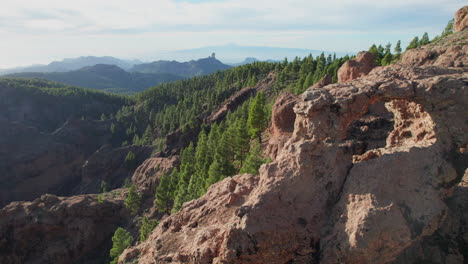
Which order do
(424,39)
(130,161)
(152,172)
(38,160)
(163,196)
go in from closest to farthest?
(163,196) → (152,172) → (424,39) → (130,161) → (38,160)

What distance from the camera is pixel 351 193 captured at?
1240 centimetres

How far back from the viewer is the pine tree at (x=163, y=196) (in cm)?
5028

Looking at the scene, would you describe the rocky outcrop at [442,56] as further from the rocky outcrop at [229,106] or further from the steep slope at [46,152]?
the steep slope at [46,152]

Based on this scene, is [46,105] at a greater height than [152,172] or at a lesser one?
greater

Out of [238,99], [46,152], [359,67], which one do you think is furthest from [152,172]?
[46,152]

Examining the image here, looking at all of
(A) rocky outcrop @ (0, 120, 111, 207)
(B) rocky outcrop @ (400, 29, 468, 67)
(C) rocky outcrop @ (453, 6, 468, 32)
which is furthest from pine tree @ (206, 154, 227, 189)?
(A) rocky outcrop @ (0, 120, 111, 207)

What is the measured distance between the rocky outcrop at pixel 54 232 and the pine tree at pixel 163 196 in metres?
12.0

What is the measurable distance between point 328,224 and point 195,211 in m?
8.48

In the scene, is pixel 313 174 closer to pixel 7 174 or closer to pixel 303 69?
pixel 303 69

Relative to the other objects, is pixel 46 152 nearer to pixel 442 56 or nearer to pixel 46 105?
pixel 46 105

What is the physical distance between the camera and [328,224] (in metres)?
12.2

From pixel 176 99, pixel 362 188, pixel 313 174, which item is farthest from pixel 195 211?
pixel 176 99

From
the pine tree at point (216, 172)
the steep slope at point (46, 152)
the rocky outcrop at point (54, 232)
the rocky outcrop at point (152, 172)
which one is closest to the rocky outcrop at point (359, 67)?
the pine tree at point (216, 172)

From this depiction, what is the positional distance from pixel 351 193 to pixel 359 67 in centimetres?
3649
